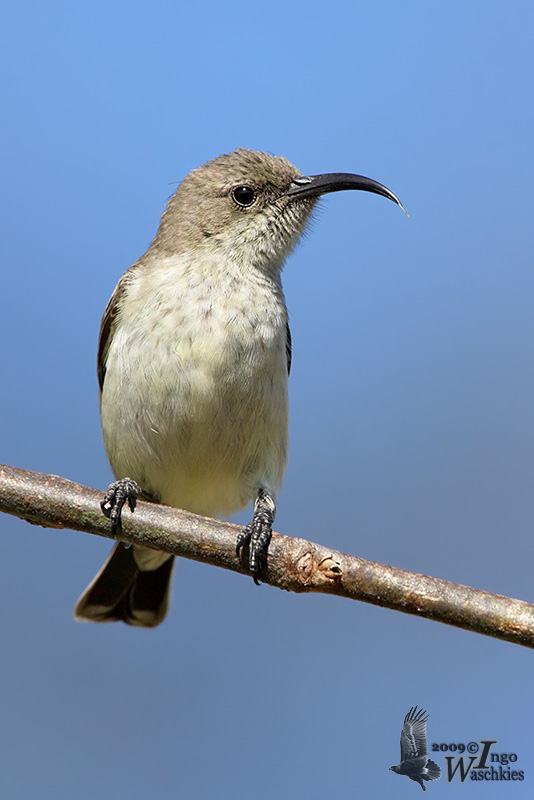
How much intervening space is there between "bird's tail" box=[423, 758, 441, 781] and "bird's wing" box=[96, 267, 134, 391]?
3.16m

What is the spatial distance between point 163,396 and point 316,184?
5.89 ft

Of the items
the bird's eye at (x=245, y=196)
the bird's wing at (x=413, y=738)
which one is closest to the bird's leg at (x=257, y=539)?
the bird's wing at (x=413, y=738)

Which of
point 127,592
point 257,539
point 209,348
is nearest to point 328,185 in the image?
point 209,348

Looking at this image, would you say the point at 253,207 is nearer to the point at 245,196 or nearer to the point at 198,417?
the point at 245,196

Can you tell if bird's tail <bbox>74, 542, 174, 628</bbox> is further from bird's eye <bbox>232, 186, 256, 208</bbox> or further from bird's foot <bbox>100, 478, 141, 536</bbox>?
bird's eye <bbox>232, 186, 256, 208</bbox>

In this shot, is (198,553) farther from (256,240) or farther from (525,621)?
(256,240)

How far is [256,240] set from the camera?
5.21 m

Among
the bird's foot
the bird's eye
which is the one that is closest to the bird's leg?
the bird's foot

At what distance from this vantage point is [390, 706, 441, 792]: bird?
4262 mm

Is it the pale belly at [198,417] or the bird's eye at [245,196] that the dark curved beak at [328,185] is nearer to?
the bird's eye at [245,196]

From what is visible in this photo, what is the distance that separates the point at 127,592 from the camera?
5.92 metres

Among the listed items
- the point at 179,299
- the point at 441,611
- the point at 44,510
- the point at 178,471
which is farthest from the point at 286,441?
the point at 441,611

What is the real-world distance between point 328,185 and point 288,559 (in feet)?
9.67

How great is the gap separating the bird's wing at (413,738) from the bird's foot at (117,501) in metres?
1.97
